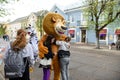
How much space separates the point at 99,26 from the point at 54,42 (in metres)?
23.1

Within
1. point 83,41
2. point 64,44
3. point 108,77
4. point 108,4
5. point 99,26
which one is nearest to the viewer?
point 64,44

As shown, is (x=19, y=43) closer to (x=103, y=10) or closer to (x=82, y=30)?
(x=103, y=10)

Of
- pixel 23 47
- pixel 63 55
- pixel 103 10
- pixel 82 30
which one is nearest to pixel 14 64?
pixel 23 47

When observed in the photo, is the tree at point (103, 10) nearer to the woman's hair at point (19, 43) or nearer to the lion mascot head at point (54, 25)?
the lion mascot head at point (54, 25)

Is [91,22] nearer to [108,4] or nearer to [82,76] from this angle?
[108,4]

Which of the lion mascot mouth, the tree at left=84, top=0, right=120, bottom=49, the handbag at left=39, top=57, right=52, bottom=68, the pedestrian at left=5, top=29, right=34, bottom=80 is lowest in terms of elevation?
the handbag at left=39, top=57, right=52, bottom=68

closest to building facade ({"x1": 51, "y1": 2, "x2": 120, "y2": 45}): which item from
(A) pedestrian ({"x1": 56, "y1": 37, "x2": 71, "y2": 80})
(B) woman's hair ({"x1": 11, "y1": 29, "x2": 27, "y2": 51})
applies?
(A) pedestrian ({"x1": 56, "y1": 37, "x2": 71, "y2": 80})

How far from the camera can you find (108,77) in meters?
9.00

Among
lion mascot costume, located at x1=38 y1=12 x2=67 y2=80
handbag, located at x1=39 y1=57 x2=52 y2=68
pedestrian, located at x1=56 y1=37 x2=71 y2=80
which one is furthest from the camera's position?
lion mascot costume, located at x1=38 y1=12 x2=67 y2=80

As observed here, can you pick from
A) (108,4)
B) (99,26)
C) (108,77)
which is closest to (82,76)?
(108,77)

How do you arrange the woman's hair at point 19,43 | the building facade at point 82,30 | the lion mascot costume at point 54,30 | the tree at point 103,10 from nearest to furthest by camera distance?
the woman's hair at point 19,43 → the lion mascot costume at point 54,30 → the tree at point 103,10 → the building facade at point 82,30

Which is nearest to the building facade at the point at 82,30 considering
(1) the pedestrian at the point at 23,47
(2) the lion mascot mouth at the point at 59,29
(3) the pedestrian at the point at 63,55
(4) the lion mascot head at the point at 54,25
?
(4) the lion mascot head at the point at 54,25

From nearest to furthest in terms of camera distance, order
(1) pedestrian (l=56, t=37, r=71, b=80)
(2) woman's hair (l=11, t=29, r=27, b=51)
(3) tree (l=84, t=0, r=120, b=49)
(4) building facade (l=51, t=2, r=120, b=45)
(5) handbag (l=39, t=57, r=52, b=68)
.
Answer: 1. (2) woman's hair (l=11, t=29, r=27, b=51)
2. (5) handbag (l=39, t=57, r=52, b=68)
3. (1) pedestrian (l=56, t=37, r=71, b=80)
4. (3) tree (l=84, t=0, r=120, b=49)
5. (4) building facade (l=51, t=2, r=120, b=45)

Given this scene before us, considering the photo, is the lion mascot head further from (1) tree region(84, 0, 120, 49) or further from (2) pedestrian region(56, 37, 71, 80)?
(1) tree region(84, 0, 120, 49)
